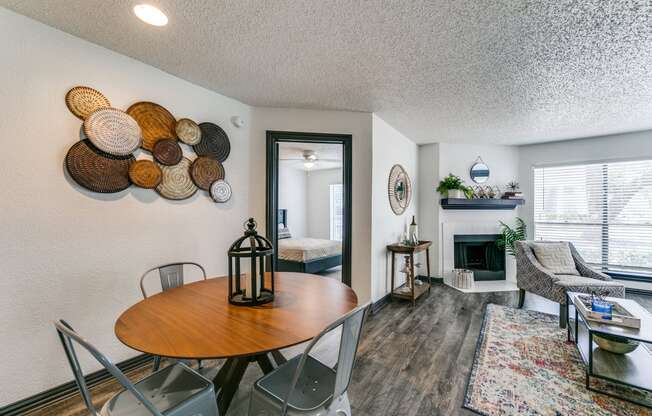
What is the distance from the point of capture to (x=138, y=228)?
218 cm

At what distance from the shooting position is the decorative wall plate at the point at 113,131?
1.89 meters

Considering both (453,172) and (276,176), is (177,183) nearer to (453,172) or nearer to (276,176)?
(276,176)

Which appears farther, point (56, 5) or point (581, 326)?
point (581, 326)

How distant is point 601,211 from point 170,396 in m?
5.83

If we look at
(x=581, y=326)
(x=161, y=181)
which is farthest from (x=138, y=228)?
(x=581, y=326)

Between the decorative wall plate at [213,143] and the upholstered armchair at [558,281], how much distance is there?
372cm

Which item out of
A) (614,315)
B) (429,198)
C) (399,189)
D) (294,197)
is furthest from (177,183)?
(294,197)

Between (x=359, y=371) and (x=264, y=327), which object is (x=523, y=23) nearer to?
(x=264, y=327)

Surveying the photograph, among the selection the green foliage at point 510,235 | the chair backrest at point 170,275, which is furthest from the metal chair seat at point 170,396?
the green foliage at point 510,235

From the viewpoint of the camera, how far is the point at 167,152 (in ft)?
7.57

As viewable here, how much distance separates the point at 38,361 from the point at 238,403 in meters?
1.27

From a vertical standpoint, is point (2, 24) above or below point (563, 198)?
above

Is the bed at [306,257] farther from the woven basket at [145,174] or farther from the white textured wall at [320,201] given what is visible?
the woven basket at [145,174]

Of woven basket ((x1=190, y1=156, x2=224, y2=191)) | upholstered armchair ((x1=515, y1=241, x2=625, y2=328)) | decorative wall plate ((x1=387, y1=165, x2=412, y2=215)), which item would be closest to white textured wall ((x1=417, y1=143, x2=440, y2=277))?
decorative wall plate ((x1=387, y1=165, x2=412, y2=215))
